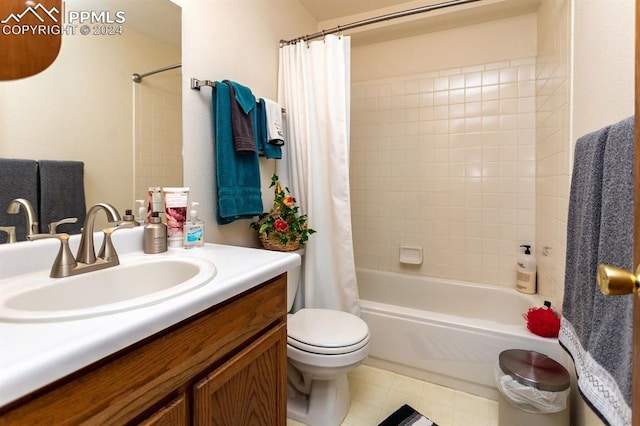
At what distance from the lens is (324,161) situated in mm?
1849

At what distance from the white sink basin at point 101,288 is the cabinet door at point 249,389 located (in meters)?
0.24

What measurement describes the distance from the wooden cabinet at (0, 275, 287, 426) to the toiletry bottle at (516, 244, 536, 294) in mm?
1731

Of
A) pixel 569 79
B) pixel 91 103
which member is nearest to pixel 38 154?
pixel 91 103

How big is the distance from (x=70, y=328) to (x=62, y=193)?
0.61 m

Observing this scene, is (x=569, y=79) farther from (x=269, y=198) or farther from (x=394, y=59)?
(x=269, y=198)

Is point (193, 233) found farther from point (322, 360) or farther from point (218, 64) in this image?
point (218, 64)

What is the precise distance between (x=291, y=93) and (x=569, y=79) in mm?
1393

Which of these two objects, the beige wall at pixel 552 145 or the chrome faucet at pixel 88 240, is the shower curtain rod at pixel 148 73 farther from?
the beige wall at pixel 552 145

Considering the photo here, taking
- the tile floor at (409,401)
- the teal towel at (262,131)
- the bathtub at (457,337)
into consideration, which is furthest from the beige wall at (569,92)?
the teal towel at (262,131)

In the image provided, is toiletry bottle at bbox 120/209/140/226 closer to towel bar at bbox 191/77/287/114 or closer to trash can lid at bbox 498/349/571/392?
towel bar at bbox 191/77/287/114

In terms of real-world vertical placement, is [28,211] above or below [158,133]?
below

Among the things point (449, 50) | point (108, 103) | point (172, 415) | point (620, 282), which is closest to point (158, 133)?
point (108, 103)

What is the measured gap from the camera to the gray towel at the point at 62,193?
3.03 ft

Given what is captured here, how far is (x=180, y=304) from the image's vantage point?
65 cm
